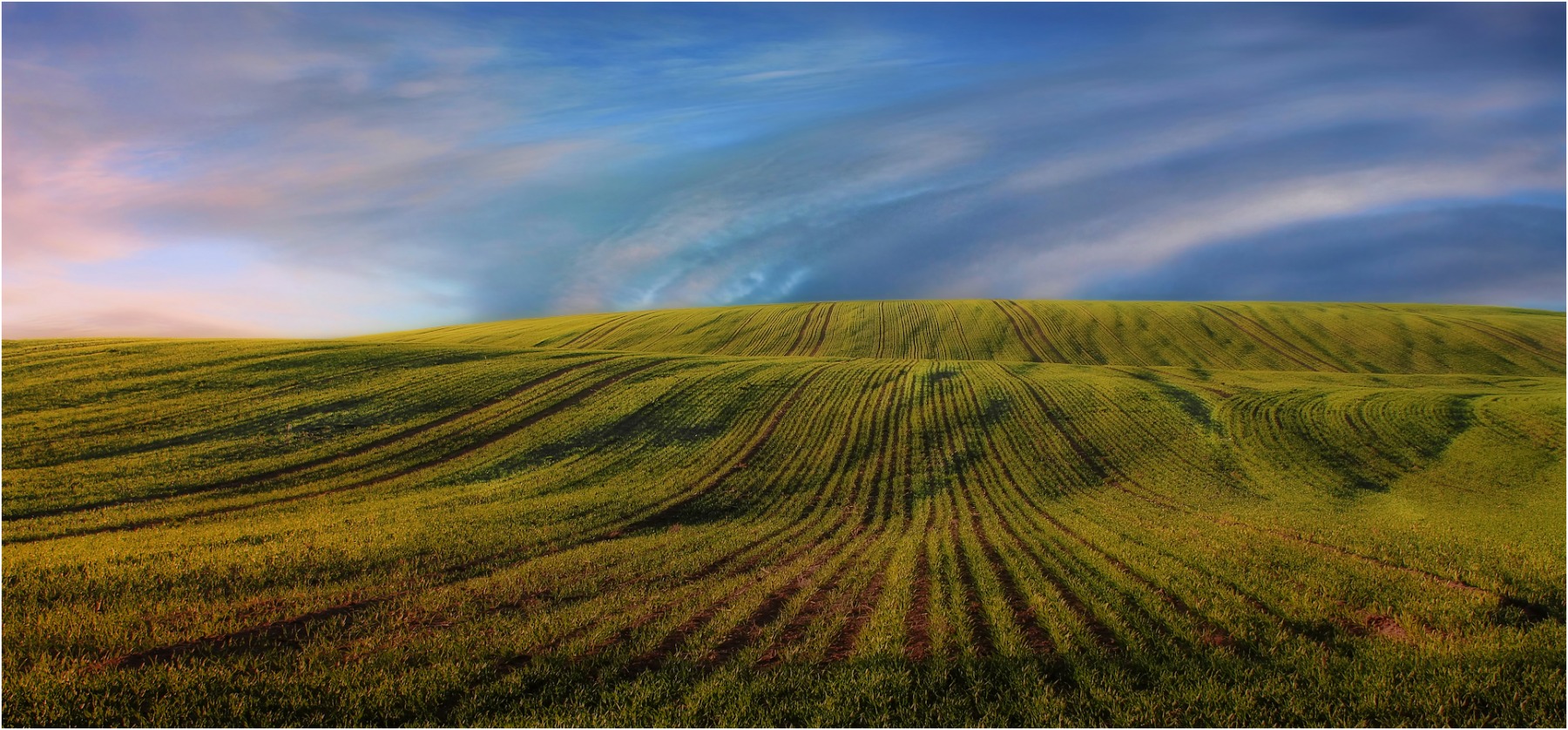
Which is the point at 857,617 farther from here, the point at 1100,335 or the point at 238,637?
the point at 1100,335

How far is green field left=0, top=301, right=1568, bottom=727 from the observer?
745 centimetres

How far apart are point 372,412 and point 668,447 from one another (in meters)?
13.9


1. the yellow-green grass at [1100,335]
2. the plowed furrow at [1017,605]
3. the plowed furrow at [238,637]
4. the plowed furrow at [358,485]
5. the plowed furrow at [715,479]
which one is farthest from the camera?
the yellow-green grass at [1100,335]

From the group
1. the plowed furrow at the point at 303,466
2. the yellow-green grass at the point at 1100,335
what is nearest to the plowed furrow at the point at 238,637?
the plowed furrow at the point at 303,466

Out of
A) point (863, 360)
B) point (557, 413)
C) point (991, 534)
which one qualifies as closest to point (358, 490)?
point (557, 413)

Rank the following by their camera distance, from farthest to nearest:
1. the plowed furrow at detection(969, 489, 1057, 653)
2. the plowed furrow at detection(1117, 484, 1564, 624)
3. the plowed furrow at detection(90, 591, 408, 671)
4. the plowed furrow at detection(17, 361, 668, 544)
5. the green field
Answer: the plowed furrow at detection(17, 361, 668, 544) → the plowed furrow at detection(1117, 484, 1564, 624) → the plowed furrow at detection(969, 489, 1057, 653) → the plowed furrow at detection(90, 591, 408, 671) → the green field

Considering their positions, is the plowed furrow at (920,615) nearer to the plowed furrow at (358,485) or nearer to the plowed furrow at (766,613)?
the plowed furrow at (766,613)

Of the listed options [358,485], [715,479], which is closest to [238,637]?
[358,485]

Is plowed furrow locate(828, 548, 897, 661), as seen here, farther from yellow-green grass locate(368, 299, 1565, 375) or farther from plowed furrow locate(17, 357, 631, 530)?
yellow-green grass locate(368, 299, 1565, 375)

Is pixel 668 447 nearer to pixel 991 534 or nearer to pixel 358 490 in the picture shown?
pixel 358 490

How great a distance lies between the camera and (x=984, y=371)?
48.5m

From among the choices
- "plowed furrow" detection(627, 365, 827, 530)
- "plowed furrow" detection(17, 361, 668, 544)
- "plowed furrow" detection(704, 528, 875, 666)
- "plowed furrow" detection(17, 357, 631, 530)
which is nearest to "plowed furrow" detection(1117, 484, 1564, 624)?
"plowed furrow" detection(704, 528, 875, 666)

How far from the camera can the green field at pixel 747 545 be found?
24.4 feet

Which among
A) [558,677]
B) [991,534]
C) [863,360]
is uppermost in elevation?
[863,360]
